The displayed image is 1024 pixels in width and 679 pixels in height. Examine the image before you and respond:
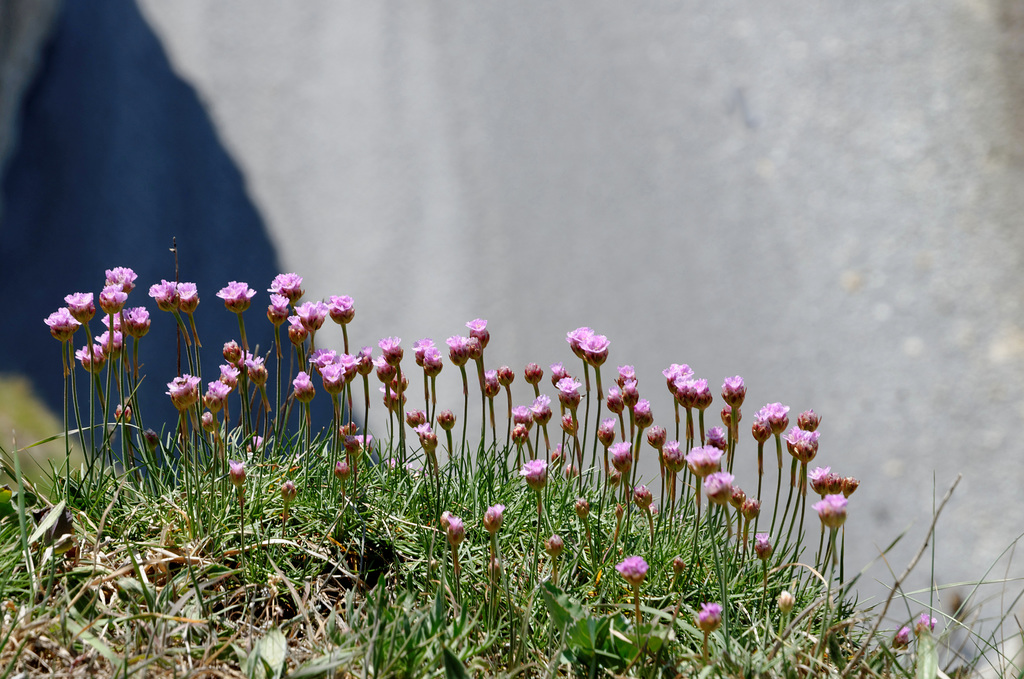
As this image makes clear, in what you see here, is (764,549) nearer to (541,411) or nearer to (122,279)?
(541,411)

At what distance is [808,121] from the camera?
7.06 meters

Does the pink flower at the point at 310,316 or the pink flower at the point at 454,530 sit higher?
the pink flower at the point at 310,316

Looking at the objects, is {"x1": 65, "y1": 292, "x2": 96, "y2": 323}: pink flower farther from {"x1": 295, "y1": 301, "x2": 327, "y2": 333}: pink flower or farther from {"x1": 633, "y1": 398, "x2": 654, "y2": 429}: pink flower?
{"x1": 633, "y1": 398, "x2": 654, "y2": 429}: pink flower

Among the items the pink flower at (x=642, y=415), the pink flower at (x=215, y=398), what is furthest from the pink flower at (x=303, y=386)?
the pink flower at (x=642, y=415)

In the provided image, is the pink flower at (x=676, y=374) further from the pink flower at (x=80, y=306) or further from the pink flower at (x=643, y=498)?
the pink flower at (x=80, y=306)

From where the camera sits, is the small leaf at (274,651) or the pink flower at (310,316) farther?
the pink flower at (310,316)

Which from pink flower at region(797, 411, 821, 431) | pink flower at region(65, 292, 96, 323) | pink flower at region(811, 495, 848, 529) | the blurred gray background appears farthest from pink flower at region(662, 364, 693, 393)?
the blurred gray background

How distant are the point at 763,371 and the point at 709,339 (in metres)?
0.43

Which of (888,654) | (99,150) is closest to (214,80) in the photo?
(99,150)

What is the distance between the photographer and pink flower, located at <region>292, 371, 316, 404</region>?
1831 millimetres

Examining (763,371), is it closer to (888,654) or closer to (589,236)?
(589,236)

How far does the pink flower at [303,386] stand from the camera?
1831 millimetres

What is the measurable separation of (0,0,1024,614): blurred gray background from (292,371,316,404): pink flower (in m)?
3.77

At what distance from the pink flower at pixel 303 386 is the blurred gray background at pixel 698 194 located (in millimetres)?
3766
